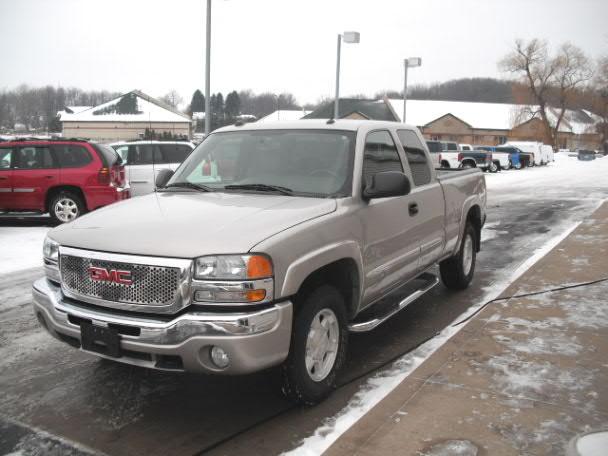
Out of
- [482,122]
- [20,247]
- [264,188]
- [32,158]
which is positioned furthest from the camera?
[482,122]

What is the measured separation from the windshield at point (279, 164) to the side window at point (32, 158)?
26.8 feet

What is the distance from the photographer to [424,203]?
5.38 m

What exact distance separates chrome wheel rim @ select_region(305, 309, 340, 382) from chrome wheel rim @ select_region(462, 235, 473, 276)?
126 inches

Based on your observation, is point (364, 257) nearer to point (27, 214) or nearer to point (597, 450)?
point (597, 450)

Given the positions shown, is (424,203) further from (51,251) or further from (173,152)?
(173,152)

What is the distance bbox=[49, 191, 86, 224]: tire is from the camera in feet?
39.4

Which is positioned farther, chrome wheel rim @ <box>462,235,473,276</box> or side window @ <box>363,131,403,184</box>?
chrome wheel rim @ <box>462,235,473,276</box>

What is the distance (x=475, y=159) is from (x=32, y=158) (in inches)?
1003

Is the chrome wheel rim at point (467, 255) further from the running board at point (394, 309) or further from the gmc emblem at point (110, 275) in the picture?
the gmc emblem at point (110, 275)

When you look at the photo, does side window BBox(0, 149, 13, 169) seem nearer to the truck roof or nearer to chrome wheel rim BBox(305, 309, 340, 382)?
the truck roof

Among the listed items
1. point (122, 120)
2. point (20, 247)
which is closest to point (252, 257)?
point (20, 247)

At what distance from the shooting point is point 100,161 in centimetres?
1209

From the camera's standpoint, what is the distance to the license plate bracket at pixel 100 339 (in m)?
3.44

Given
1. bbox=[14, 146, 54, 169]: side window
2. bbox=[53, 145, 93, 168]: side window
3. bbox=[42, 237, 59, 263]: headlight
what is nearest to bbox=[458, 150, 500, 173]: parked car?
bbox=[53, 145, 93, 168]: side window
